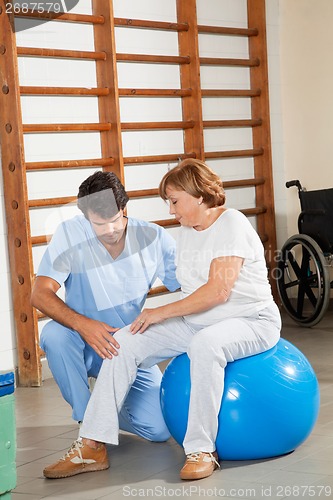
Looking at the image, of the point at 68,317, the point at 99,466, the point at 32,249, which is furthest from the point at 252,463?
the point at 32,249

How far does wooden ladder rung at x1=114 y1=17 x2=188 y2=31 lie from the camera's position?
575 cm

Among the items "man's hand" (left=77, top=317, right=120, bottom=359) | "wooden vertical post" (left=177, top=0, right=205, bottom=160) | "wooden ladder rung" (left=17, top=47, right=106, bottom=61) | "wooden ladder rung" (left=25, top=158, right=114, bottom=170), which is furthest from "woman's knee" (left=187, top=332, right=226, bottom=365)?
"wooden vertical post" (left=177, top=0, right=205, bottom=160)

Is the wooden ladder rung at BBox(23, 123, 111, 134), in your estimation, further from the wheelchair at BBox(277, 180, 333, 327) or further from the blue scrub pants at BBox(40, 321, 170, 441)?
the blue scrub pants at BBox(40, 321, 170, 441)

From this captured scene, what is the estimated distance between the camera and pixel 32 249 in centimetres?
515

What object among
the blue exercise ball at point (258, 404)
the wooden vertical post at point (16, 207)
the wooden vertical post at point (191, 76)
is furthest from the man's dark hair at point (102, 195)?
the wooden vertical post at point (191, 76)

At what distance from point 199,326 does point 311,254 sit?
2772mm

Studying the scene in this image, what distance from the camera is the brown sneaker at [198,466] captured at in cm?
307

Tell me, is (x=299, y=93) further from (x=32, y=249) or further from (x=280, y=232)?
(x=32, y=249)

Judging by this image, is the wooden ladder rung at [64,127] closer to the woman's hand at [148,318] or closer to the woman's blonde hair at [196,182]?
the woman's blonde hair at [196,182]

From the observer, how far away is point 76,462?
3238 mm

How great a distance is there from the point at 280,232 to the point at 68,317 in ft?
12.8

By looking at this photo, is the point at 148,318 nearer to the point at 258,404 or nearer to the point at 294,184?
the point at 258,404

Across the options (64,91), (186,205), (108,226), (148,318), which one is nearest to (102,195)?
(108,226)

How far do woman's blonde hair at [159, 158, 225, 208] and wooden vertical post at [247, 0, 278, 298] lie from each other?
360cm
